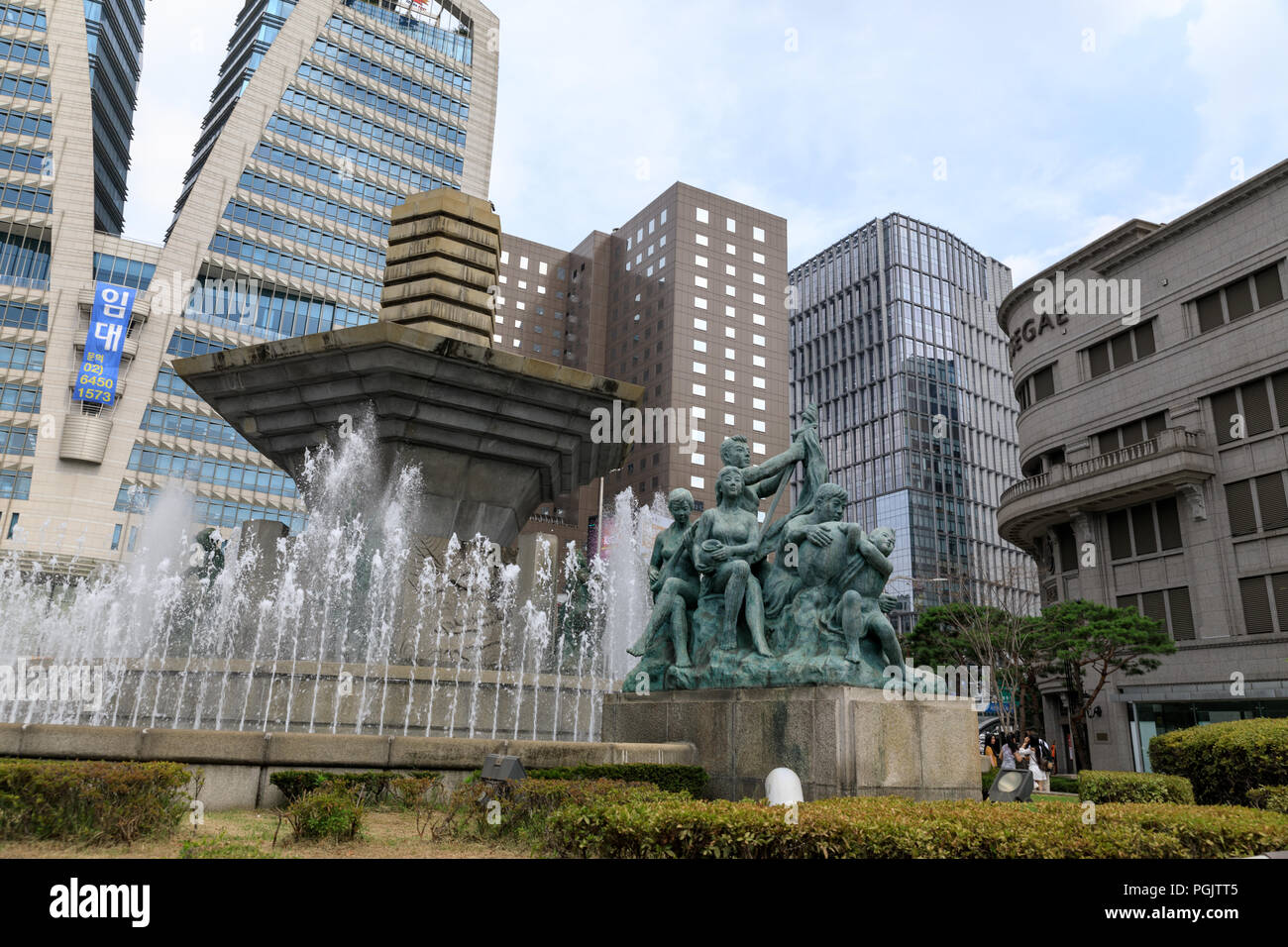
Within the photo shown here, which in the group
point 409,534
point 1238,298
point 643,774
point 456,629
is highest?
point 1238,298

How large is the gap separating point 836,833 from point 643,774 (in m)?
3.68

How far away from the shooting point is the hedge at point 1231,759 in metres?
11.7

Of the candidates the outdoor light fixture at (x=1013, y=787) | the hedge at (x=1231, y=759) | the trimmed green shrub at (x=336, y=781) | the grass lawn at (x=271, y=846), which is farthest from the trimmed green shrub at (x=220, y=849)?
the hedge at (x=1231, y=759)

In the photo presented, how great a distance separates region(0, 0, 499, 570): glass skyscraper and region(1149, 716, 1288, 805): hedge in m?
57.5

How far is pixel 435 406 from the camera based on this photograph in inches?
635

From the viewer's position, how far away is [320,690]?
12.2 metres

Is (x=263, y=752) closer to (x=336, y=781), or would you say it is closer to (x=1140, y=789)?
(x=336, y=781)

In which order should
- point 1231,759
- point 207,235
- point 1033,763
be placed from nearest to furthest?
point 1231,759
point 1033,763
point 207,235

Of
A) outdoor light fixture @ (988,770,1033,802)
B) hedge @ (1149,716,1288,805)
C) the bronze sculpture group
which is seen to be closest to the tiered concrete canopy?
the bronze sculpture group

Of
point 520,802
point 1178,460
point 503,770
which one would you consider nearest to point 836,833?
point 520,802

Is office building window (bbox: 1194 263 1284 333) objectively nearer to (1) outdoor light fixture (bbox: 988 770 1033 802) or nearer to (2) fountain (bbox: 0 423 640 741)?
(2) fountain (bbox: 0 423 640 741)
